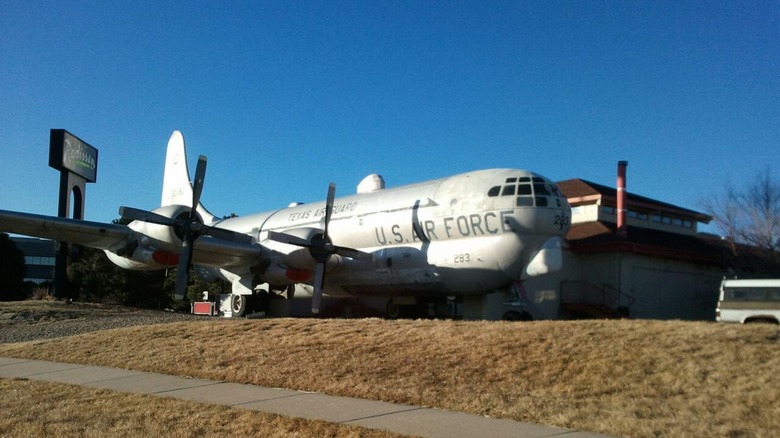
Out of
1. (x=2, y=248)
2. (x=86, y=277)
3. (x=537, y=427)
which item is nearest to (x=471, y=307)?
Answer: (x=537, y=427)

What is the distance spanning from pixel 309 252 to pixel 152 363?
12.1 m

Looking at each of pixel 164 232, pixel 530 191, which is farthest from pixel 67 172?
pixel 530 191

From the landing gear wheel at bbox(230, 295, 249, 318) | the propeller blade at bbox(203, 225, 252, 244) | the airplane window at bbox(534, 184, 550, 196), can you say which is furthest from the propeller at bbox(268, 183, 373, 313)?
the airplane window at bbox(534, 184, 550, 196)

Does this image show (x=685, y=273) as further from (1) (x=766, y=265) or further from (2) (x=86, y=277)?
(2) (x=86, y=277)

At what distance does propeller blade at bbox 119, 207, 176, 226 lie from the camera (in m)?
23.0

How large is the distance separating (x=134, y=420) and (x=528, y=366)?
6.01 meters

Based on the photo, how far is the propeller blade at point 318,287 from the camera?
24031 millimetres

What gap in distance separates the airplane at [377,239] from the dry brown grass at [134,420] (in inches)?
509

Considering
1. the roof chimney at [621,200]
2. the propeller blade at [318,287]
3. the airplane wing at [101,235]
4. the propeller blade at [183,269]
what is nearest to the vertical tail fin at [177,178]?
the airplane wing at [101,235]

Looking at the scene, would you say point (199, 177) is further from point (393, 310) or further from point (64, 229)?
point (393, 310)

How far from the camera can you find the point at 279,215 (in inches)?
1267

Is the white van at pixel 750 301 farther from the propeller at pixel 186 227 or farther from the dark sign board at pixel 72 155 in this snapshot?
the dark sign board at pixel 72 155

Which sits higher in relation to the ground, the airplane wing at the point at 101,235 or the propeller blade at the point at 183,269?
the airplane wing at the point at 101,235

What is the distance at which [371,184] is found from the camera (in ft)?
99.6
